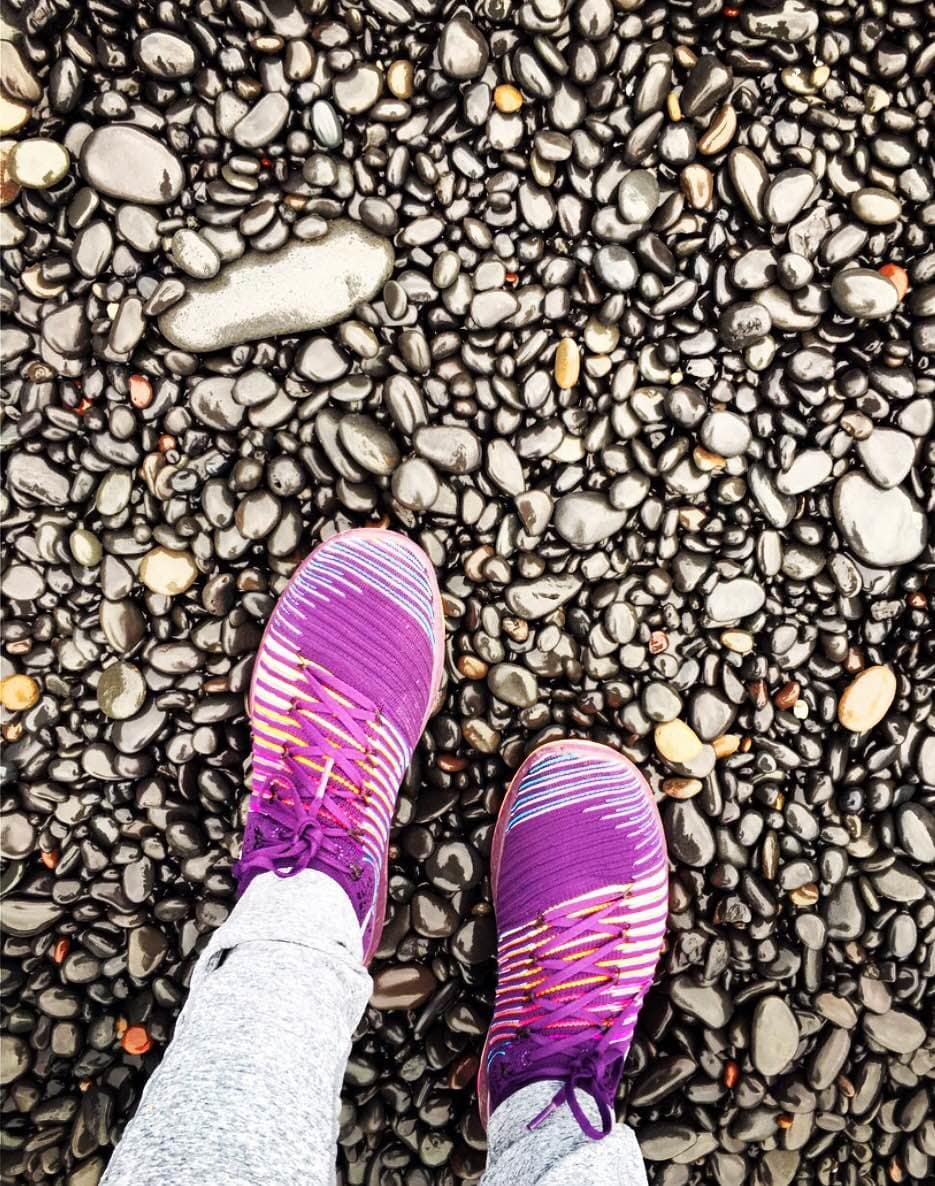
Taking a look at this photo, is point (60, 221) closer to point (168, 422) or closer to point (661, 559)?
point (168, 422)

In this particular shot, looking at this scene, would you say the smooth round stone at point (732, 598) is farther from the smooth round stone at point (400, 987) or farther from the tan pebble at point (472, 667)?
the smooth round stone at point (400, 987)

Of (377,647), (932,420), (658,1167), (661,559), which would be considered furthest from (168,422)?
(658,1167)

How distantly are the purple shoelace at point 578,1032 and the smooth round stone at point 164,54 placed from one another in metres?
1.86

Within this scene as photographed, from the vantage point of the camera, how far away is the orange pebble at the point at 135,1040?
5.71 ft

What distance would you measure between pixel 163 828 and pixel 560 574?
1.01 metres

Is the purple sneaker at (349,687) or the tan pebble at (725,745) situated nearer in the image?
the purple sneaker at (349,687)

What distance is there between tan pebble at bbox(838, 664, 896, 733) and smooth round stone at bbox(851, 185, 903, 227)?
0.91 m

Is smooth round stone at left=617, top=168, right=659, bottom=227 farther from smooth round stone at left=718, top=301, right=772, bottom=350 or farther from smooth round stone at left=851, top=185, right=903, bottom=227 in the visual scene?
smooth round stone at left=851, top=185, right=903, bottom=227

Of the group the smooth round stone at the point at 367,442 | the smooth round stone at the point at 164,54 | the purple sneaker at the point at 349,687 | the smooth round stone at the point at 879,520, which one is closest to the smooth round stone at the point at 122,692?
the purple sneaker at the point at 349,687

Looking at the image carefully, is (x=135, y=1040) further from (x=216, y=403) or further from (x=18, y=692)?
(x=216, y=403)

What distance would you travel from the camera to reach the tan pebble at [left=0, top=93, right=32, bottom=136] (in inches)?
62.4

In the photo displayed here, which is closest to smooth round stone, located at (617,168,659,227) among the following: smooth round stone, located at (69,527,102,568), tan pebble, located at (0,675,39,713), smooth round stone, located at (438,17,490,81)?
smooth round stone, located at (438,17,490,81)

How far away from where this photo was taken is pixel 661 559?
1682 mm

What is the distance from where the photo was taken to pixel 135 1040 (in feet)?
5.72
